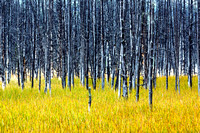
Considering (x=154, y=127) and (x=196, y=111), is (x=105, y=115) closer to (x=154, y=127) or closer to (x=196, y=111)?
(x=154, y=127)

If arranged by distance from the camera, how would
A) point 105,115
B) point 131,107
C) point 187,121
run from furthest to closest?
1. point 131,107
2. point 105,115
3. point 187,121

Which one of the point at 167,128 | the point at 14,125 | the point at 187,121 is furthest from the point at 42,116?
the point at 187,121

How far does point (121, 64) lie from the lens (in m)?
9.02

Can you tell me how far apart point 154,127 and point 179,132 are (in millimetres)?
525

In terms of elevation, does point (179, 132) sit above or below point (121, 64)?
below

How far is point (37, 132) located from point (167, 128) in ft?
9.62

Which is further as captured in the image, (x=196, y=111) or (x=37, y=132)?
(x=196, y=111)

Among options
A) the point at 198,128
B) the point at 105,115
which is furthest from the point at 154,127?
the point at 105,115

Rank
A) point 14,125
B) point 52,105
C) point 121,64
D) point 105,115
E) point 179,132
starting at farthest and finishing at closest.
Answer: point 121,64, point 52,105, point 105,115, point 14,125, point 179,132

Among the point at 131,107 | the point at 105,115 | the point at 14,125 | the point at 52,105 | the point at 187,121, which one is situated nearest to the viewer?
the point at 187,121

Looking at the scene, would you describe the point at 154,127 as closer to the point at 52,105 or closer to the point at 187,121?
the point at 187,121

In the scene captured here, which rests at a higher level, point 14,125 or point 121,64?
point 121,64

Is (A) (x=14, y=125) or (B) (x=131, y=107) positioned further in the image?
(B) (x=131, y=107)

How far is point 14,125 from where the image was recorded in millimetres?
5328
